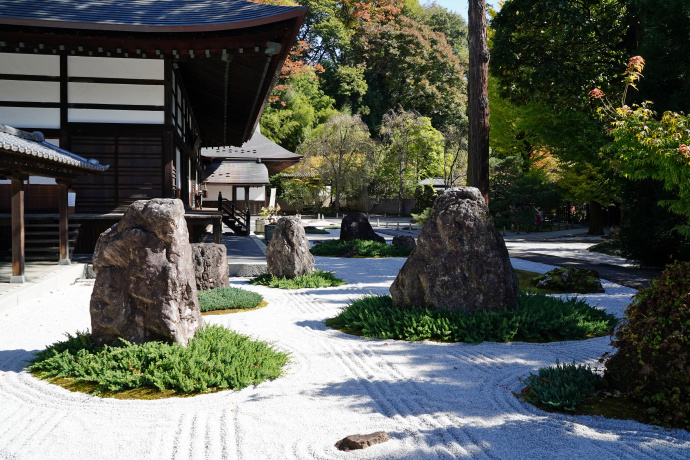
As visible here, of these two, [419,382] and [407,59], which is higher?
[407,59]

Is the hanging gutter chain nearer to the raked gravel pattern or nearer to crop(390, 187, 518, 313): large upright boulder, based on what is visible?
crop(390, 187, 518, 313): large upright boulder

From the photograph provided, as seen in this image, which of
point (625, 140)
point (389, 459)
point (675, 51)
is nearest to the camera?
point (389, 459)

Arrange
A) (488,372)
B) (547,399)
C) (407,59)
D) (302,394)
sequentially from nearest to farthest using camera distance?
1. (547,399)
2. (302,394)
3. (488,372)
4. (407,59)

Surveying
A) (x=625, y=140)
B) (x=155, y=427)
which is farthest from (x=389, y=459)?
(x=625, y=140)

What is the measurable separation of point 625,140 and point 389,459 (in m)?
4.02

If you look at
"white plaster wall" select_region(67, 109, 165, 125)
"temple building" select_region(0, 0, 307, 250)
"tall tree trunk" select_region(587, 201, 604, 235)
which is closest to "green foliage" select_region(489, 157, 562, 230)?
"tall tree trunk" select_region(587, 201, 604, 235)

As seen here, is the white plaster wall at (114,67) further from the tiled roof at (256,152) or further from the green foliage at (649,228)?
the tiled roof at (256,152)

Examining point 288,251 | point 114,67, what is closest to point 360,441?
point 288,251

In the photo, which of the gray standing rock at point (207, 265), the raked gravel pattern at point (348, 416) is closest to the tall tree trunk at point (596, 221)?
the gray standing rock at point (207, 265)

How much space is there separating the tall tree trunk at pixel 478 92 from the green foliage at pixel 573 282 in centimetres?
190

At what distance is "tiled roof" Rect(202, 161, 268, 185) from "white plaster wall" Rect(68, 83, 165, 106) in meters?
12.9

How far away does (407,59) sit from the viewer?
46.2 meters

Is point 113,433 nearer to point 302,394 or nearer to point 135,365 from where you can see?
point 135,365

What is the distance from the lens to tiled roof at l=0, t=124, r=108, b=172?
320 inches
